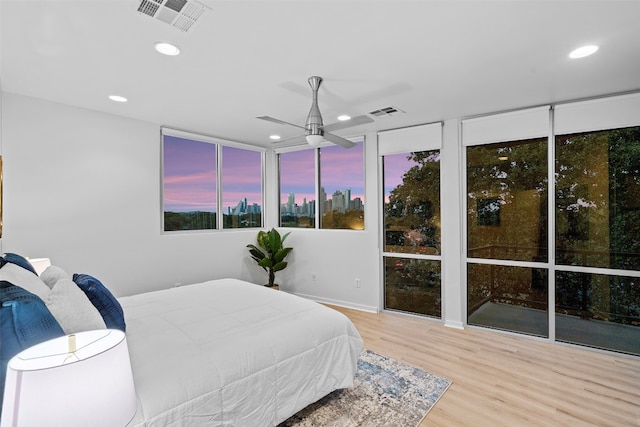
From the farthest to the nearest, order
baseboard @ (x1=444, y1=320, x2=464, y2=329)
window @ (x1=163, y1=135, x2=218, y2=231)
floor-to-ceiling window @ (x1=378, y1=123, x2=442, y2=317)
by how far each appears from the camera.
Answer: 1. window @ (x1=163, y1=135, x2=218, y2=231)
2. floor-to-ceiling window @ (x1=378, y1=123, x2=442, y2=317)
3. baseboard @ (x1=444, y1=320, x2=464, y2=329)

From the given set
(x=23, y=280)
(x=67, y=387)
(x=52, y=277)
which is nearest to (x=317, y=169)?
(x=52, y=277)

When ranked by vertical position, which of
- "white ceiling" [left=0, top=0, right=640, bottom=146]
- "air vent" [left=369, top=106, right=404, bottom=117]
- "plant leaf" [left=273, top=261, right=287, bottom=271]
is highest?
"white ceiling" [left=0, top=0, right=640, bottom=146]

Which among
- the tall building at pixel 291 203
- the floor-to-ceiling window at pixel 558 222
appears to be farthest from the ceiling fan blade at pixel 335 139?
the tall building at pixel 291 203

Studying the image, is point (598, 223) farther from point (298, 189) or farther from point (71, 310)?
point (71, 310)

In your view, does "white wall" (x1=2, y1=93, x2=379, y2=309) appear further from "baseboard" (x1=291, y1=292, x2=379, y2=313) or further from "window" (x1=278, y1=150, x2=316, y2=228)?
"window" (x1=278, y1=150, x2=316, y2=228)

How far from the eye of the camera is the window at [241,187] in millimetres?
5098

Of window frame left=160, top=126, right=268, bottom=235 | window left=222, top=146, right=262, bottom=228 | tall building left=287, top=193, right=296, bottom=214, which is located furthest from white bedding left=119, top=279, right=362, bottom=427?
tall building left=287, top=193, right=296, bottom=214

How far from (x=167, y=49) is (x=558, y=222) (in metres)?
3.97

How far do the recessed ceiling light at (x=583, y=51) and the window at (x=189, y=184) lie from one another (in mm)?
4309

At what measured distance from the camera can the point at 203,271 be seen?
4613mm

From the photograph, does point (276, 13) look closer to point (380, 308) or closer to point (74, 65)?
point (74, 65)

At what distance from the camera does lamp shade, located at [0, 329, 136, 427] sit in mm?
816

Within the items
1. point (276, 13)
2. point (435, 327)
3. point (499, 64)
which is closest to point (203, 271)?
point (435, 327)

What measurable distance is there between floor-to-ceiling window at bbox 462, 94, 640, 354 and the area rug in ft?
5.33
